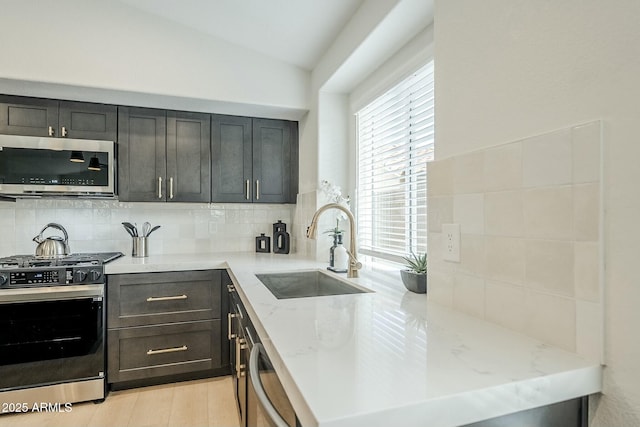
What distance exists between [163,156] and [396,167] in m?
1.79

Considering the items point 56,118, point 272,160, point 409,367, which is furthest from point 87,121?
point 409,367

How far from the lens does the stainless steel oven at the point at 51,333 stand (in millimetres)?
2053

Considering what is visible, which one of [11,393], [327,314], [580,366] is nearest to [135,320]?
[11,393]

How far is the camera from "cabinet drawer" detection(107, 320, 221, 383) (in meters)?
2.28

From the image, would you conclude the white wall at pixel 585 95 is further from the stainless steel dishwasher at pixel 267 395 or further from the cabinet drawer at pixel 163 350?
the cabinet drawer at pixel 163 350

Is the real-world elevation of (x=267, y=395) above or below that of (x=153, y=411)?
above

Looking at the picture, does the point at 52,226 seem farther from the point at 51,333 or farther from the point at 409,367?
the point at 409,367

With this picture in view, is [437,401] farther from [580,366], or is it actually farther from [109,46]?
[109,46]

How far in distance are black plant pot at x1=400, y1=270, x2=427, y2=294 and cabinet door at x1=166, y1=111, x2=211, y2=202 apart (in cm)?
186

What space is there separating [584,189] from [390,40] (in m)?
1.44

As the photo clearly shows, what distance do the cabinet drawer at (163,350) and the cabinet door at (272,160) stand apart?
113 cm

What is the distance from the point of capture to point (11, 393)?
2.05m

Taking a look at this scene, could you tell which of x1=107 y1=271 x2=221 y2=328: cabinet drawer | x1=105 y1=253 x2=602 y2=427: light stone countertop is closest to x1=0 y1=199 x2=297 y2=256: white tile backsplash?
x1=107 y1=271 x2=221 y2=328: cabinet drawer

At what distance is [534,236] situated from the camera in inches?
35.4
